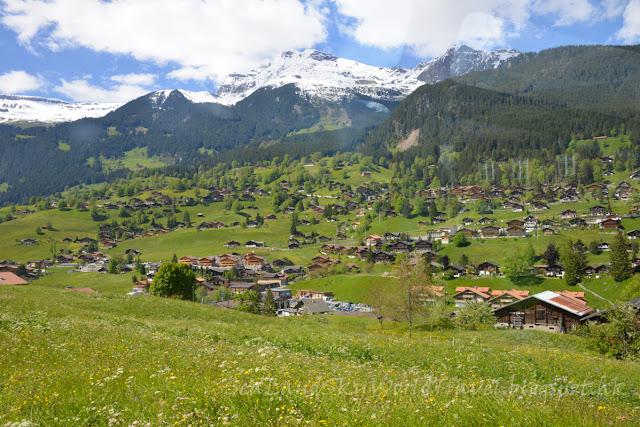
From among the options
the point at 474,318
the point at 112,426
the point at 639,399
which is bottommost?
the point at 474,318

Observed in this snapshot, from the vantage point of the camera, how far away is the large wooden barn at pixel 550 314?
57.0 metres

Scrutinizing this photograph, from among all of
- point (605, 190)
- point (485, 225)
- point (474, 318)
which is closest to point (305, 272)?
point (485, 225)

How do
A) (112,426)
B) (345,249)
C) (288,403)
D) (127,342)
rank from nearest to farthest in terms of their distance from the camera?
(112,426) < (288,403) < (127,342) < (345,249)

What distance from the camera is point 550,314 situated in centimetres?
5794

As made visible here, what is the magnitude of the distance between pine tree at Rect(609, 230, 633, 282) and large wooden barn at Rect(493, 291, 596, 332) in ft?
132

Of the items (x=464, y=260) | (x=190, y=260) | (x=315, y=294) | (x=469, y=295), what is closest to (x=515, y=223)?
(x=464, y=260)

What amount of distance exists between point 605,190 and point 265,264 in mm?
159935

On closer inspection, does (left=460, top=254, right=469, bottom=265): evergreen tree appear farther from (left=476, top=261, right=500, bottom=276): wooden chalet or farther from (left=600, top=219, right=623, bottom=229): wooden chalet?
(left=600, top=219, right=623, bottom=229): wooden chalet

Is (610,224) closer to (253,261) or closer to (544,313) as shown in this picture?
(544,313)

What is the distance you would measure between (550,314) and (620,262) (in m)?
49.9

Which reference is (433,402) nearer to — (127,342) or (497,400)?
(497,400)

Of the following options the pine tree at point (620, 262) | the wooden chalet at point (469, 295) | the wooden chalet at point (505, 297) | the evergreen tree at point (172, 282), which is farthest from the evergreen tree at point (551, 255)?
the evergreen tree at point (172, 282)

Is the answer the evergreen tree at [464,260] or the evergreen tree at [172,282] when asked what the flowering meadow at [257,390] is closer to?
the evergreen tree at [172,282]

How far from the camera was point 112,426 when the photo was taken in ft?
20.5
